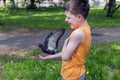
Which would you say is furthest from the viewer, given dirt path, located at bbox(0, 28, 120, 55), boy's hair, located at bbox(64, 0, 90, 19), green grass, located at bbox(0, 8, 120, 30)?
green grass, located at bbox(0, 8, 120, 30)

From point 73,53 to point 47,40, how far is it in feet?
1.02

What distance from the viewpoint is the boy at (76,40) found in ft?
11.5

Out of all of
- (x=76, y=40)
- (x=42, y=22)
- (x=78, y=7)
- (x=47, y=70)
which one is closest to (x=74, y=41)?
(x=76, y=40)

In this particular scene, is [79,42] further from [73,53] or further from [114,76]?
[114,76]

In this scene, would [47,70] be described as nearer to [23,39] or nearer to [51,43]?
[51,43]

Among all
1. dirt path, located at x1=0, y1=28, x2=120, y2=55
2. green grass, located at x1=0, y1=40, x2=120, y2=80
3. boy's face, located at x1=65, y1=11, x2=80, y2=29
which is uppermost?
boy's face, located at x1=65, y1=11, x2=80, y2=29

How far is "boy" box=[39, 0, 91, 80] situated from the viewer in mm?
3500

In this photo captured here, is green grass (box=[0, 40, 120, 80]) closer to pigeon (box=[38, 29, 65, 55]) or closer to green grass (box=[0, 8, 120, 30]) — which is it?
pigeon (box=[38, 29, 65, 55])

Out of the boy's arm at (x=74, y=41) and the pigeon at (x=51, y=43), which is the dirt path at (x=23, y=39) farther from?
the boy's arm at (x=74, y=41)

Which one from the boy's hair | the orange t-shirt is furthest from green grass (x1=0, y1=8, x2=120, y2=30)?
the boy's hair

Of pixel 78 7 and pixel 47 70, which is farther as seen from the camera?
pixel 47 70

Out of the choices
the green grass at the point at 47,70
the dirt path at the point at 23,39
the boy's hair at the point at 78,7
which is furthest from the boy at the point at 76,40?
the dirt path at the point at 23,39

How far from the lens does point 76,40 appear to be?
11.6 ft

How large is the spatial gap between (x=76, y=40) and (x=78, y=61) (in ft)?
0.74
